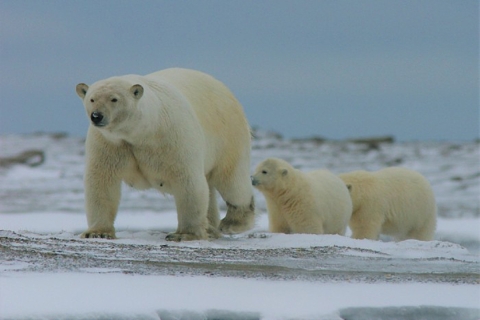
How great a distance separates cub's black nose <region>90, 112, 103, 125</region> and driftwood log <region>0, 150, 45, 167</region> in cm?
1760

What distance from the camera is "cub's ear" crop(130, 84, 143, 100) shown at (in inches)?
311

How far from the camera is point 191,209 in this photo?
853 centimetres

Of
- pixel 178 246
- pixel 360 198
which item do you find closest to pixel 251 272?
pixel 178 246

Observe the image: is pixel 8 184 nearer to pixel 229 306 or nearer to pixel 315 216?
pixel 315 216

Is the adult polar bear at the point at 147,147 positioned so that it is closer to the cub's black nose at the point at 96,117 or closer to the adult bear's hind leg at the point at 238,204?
the cub's black nose at the point at 96,117

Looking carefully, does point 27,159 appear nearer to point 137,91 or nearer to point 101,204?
point 101,204

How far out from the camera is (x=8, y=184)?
74.0ft

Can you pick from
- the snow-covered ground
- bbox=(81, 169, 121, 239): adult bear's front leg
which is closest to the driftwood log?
the snow-covered ground

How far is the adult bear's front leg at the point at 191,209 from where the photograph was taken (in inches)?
333

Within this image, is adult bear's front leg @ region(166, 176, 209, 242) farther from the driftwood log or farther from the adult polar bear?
the driftwood log

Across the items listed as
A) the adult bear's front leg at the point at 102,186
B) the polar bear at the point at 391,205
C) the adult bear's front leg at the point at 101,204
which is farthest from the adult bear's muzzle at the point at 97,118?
the polar bear at the point at 391,205

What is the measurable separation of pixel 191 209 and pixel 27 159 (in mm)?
→ 17581

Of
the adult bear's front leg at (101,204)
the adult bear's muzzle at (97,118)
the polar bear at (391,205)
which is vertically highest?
the adult bear's muzzle at (97,118)

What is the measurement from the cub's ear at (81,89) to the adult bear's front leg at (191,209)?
130cm
